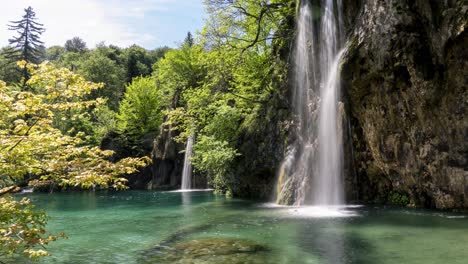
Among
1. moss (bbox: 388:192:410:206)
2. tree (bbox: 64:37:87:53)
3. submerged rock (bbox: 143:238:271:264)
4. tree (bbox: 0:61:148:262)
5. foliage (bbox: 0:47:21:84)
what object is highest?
tree (bbox: 64:37:87:53)

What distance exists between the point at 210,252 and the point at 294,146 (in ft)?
39.0

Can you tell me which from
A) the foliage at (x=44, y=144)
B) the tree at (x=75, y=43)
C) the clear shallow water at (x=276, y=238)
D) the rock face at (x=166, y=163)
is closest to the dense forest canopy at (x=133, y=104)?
the foliage at (x=44, y=144)

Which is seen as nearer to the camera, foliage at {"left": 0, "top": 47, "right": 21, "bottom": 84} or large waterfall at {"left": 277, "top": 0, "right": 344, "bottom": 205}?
large waterfall at {"left": 277, "top": 0, "right": 344, "bottom": 205}

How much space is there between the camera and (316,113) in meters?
19.0

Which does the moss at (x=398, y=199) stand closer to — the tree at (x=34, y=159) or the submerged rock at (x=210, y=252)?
the submerged rock at (x=210, y=252)

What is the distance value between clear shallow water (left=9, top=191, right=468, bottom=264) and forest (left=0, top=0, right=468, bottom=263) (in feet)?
0.24

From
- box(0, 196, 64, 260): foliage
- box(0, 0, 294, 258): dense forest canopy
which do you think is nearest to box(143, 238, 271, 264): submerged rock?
box(0, 0, 294, 258): dense forest canopy

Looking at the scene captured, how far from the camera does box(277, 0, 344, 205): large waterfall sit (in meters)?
17.7

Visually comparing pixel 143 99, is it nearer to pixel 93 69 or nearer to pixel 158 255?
pixel 93 69

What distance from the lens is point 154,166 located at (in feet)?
128

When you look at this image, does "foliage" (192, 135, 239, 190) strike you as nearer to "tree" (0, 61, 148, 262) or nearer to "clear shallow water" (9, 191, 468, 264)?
"clear shallow water" (9, 191, 468, 264)

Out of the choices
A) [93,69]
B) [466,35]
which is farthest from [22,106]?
[93,69]

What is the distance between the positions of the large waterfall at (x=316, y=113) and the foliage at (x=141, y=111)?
26408mm

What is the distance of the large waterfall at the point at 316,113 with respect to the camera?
1772cm
